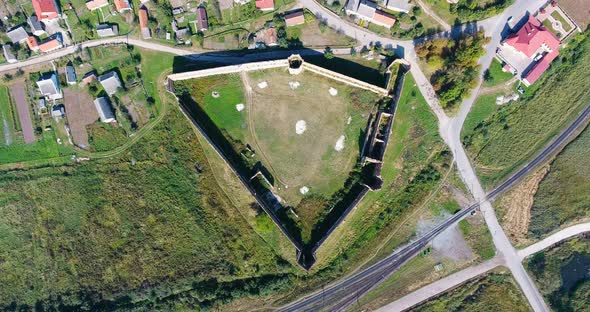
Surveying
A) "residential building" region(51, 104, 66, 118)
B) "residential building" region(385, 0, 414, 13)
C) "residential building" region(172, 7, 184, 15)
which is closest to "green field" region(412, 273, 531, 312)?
"residential building" region(385, 0, 414, 13)

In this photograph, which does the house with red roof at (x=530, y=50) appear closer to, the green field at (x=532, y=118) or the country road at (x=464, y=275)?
the green field at (x=532, y=118)

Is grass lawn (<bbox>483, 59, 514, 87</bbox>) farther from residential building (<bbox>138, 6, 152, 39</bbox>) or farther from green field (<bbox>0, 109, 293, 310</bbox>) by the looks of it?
residential building (<bbox>138, 6, 152, 39</bbox>)

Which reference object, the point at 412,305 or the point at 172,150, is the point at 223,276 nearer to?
the point at 172,150

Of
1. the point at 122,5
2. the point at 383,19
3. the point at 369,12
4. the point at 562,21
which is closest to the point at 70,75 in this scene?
A: the point at 122,5

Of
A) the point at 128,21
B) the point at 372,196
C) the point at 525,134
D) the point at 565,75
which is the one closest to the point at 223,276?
the point at 372,196

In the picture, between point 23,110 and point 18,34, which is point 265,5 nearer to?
point 18,34

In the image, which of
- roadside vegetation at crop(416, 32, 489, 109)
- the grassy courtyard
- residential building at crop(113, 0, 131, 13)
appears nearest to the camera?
roadside vegetation at crop(416, 32, 489, 109)
